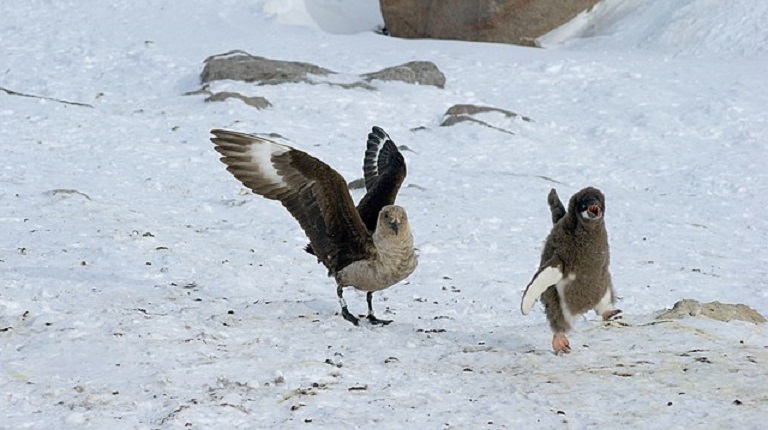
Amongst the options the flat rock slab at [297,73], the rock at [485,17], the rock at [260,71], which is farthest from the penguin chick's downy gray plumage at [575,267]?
the rock at [485,17]

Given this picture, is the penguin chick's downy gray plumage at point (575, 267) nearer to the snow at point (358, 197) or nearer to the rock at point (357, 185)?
the snow at point (358, 197)

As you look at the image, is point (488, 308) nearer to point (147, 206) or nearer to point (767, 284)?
point (767, 284)

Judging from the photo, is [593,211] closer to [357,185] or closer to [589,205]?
[589,205]

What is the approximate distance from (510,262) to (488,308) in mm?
1784

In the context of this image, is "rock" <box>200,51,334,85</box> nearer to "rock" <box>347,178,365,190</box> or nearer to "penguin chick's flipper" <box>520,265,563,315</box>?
"rock" <box>347,178,365,190</box>

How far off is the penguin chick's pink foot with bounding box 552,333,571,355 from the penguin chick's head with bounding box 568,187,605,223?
0.74 metres

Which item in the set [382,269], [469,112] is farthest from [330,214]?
[469,112]

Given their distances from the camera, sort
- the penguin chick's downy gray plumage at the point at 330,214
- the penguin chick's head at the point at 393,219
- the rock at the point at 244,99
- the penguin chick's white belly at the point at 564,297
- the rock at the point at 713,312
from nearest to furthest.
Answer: the penguin chick's white belly at the point at 564,297 → the penguin chick's head at the point at 393,219 → the penguin chick's downy gray plumage at the point at 330,214 → the rock at the point at 713,312 → the rock at the point at 244,99

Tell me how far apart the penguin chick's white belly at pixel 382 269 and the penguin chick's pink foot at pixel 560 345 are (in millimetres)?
1127

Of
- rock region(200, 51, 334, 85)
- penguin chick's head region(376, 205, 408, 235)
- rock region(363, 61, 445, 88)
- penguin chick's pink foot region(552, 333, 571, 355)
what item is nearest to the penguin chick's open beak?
penguin chick's pink foot region(552, 333, 571, 355)

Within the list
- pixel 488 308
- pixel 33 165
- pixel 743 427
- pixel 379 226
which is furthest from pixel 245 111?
pixel 743 427

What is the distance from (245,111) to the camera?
16.1m

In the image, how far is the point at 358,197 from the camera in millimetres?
12672

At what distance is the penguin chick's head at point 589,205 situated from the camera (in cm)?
673
